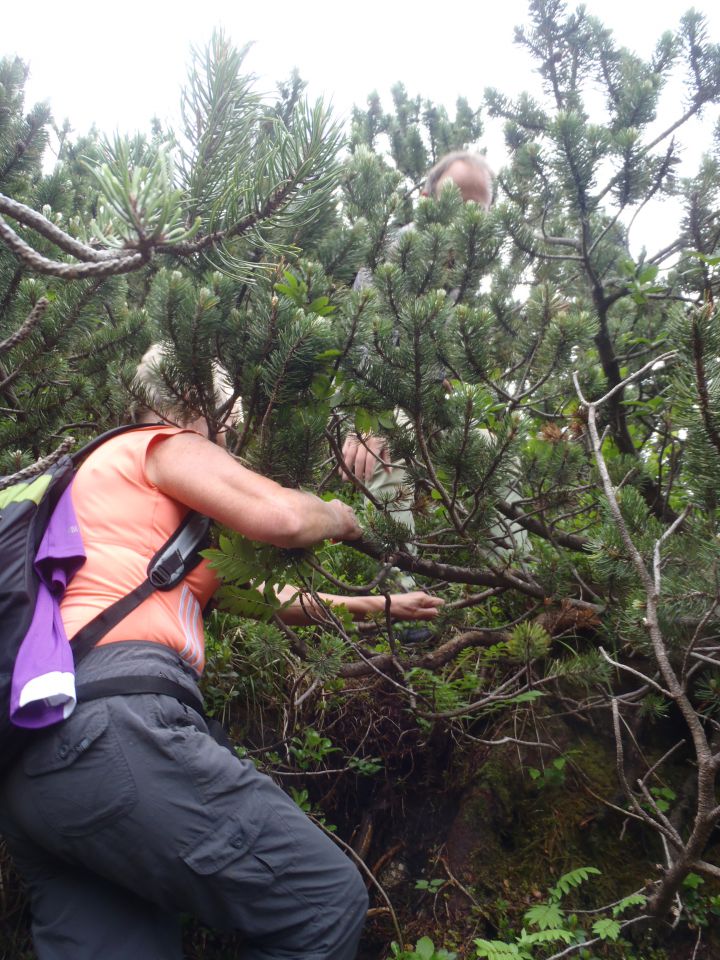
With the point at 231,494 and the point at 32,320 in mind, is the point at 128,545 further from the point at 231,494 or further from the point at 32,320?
the point at 32,320

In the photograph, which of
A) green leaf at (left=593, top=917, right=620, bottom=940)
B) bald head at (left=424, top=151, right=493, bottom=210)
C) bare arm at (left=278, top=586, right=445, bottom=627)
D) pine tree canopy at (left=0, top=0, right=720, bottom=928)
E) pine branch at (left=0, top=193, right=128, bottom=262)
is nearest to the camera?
pine branch at (left=0, top=193, right=128, bottom=262)

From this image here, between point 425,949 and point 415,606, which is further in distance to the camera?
point 415,606

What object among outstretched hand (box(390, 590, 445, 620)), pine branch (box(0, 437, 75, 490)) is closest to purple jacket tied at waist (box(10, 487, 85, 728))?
pine branch (box(0, 437, 75, 490))

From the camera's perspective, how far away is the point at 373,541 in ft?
7.38

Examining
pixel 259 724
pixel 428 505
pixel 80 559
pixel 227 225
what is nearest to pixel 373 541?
pixel 428 505

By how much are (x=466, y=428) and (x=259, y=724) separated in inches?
81.3

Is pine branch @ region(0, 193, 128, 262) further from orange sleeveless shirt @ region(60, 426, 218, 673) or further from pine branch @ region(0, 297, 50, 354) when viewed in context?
orange sleeveless shirt @ region(60, 426, 218, 673)

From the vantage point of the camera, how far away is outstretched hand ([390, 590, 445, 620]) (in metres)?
2.76

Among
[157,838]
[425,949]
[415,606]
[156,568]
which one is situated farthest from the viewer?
[415,606]

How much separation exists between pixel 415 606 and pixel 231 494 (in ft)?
3.75

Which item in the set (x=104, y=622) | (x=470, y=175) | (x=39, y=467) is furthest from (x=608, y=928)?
(x=470, y=175)

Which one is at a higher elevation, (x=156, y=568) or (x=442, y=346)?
(x=442, y=346)

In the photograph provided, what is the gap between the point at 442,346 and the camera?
7.19ft

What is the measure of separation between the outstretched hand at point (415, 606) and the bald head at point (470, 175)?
2.19 metres
